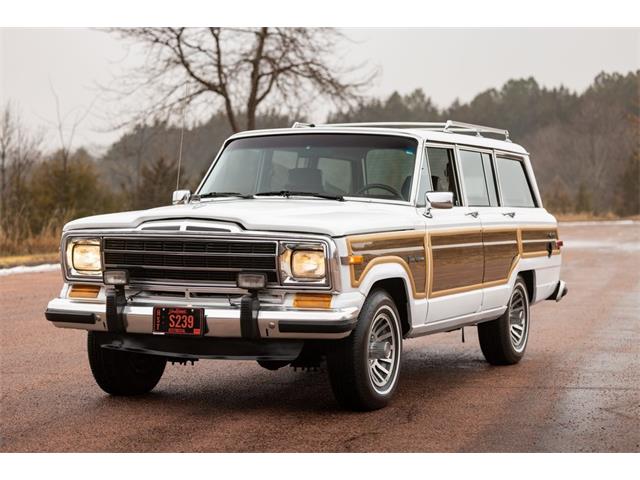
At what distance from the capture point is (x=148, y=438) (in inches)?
255

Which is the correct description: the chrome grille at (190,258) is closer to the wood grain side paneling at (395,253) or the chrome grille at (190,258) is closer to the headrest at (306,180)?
the wood grain side paneling at (395,253)

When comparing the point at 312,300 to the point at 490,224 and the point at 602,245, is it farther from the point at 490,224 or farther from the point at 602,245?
the point at 602,245

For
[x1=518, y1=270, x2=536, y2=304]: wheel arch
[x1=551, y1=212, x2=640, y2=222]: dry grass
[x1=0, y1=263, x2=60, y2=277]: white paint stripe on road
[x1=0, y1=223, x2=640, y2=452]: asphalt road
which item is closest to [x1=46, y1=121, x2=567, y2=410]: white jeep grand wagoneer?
[x1=0, y1=223, x2=640, y2=452]: asphalt road

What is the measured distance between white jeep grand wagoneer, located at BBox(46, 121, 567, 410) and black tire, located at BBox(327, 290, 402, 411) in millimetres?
11

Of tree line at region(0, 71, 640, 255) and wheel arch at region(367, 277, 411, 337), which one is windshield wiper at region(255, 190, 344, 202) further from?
tree line at region(0, 71, 640, 255)

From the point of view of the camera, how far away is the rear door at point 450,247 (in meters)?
8.34

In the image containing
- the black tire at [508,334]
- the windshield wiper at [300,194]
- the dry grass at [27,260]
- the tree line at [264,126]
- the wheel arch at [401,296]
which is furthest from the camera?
the tree line at [264,126]

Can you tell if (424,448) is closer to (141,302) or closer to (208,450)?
(208,450)

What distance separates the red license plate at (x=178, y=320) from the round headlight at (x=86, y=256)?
26.6 inches

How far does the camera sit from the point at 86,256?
297 inches

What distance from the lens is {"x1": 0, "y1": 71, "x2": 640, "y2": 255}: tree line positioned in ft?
96.8

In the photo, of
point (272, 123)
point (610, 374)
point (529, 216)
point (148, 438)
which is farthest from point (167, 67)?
point (148, 438)

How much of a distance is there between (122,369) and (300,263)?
1931 mm

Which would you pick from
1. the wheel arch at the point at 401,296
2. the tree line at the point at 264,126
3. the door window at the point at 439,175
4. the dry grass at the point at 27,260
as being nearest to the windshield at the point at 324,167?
the door window at the point at 439,175
